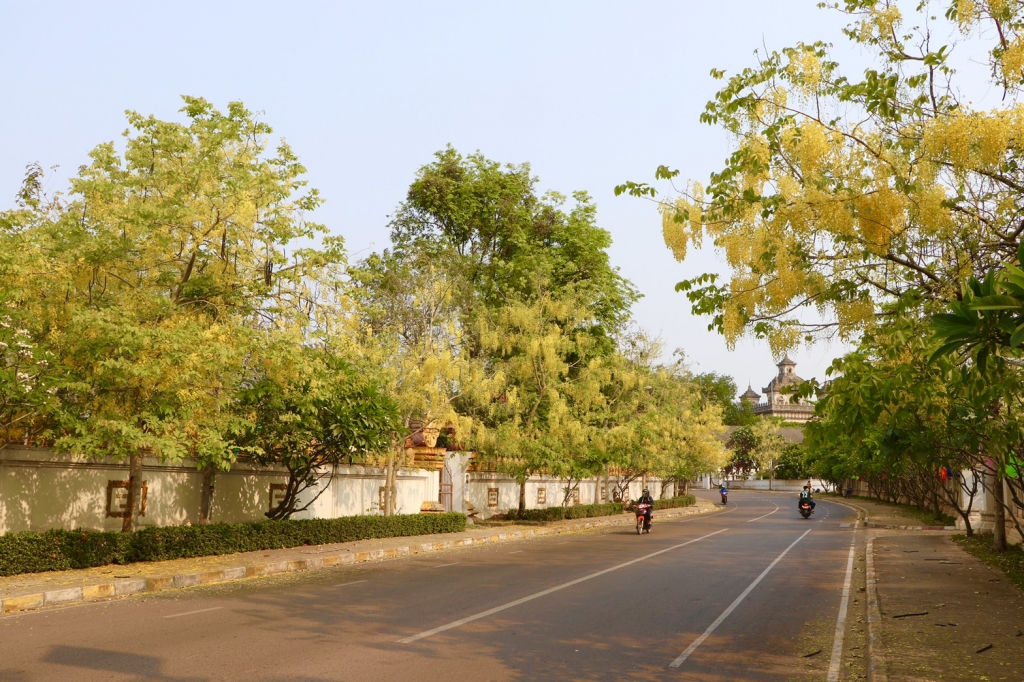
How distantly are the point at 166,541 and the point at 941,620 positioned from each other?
12.7 metres

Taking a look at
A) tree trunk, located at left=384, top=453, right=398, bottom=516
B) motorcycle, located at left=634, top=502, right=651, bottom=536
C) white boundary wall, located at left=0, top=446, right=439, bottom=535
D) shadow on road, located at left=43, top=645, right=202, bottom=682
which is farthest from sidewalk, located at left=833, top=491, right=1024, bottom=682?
white boundary wall, located at left=0, top=446, right=439, bottom=535

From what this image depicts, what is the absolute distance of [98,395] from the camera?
1466 cm

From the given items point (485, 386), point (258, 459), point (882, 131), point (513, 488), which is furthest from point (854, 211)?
A: point (513, 488)

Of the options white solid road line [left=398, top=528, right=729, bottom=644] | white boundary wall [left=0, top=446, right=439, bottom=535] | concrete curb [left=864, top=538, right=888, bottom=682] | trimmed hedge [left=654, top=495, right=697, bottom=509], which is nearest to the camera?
concrete curb [left=864, top=538, right=888, bottom=682]

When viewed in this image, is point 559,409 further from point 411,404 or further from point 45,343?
point 45,343

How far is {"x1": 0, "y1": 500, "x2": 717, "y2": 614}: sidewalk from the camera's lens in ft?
39.5

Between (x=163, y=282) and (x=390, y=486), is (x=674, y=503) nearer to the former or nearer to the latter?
(x=390, y=486)

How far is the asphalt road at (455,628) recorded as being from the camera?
26.0ft

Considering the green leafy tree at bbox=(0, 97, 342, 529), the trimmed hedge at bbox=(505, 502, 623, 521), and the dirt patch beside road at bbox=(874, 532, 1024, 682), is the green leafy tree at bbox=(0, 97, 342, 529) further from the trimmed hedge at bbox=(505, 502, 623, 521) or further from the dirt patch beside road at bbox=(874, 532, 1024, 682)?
the trimmed hedge at bbox=(505, 502, 623, 521)

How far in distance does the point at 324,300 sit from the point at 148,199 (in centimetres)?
412

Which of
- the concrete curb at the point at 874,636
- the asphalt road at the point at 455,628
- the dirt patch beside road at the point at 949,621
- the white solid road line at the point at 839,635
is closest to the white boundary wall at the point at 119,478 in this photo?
the asphalt road at the point at 455,628

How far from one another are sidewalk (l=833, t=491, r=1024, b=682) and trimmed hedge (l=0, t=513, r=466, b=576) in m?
11.9

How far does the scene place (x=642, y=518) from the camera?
29828 millimetres

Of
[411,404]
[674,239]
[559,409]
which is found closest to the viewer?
[674,239]
